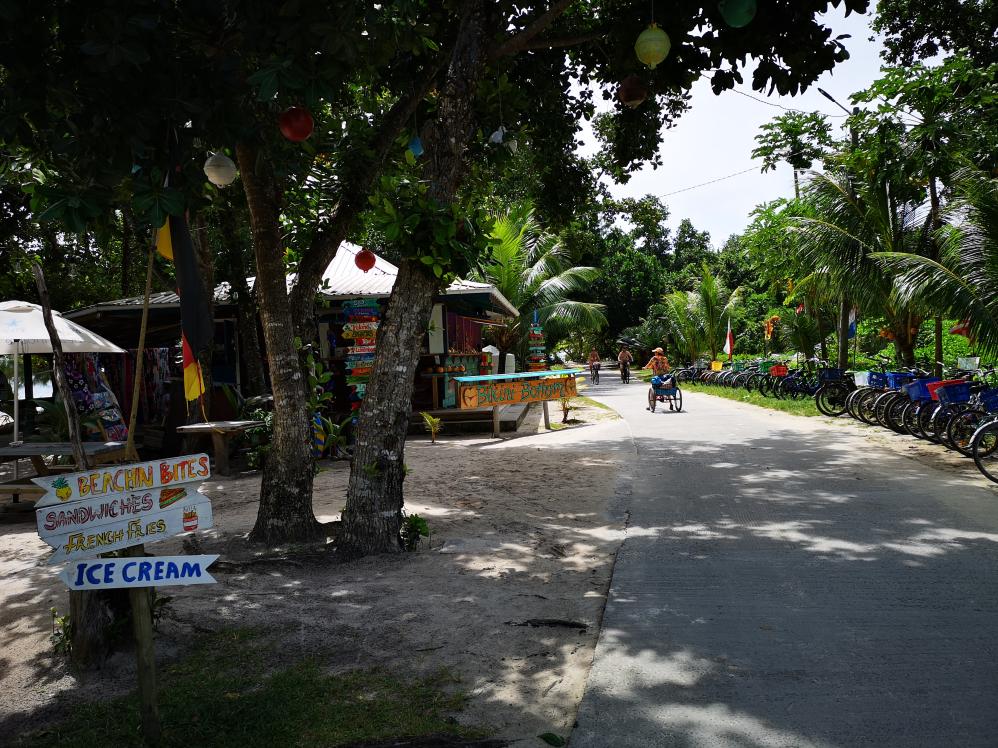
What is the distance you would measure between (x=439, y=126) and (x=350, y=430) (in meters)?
7.58

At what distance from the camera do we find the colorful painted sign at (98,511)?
3.06 metres

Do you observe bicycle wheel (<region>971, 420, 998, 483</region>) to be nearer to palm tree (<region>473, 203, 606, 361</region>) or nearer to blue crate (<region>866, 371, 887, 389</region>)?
blue crate (<region>866, 371, 887, 389</region>)

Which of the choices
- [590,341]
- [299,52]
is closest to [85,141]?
[299,52]

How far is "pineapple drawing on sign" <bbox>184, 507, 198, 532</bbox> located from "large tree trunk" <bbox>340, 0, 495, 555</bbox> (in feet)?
7.72

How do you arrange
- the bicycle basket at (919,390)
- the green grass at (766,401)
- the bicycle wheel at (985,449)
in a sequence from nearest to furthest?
the bicycle wheel at (985,449)
the bicycle basket at (919,390)
the green grass at (766,401)

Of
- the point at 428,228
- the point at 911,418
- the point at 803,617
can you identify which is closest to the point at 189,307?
the point at 428,228

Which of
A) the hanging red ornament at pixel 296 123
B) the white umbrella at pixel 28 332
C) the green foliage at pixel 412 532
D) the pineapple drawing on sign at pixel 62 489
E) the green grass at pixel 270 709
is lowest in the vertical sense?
the green grass at pixel 270 709

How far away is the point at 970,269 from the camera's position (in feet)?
33.7

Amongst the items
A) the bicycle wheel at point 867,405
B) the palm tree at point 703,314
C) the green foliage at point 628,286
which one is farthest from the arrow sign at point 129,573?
the green foliage at point 628,286

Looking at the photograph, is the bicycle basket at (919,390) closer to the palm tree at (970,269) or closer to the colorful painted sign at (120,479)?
the palm tree at (970,269)

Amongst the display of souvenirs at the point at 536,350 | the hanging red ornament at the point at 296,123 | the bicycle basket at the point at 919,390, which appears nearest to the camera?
the hanging red ornament at the point at 296,123

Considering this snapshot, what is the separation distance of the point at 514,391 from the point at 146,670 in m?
10.6

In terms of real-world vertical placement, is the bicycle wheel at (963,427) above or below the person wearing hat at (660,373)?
below

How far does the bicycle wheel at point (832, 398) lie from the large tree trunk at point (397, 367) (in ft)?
39.4
